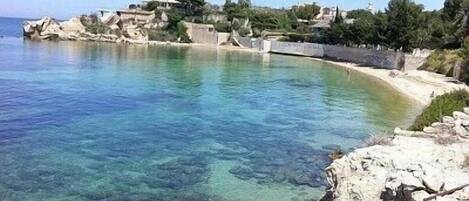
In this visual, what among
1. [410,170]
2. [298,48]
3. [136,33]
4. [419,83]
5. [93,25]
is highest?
[93,25]

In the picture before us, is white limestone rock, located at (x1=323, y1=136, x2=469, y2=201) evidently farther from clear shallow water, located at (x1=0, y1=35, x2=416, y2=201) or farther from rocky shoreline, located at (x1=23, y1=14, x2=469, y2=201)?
Answer: clear shallow water, located at (x1=0, y1=35, x2=416, y2=201)

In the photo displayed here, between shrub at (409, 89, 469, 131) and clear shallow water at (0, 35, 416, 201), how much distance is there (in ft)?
12.7

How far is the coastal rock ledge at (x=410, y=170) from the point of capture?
8.75 meters

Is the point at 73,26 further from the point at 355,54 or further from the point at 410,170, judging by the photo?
the point at 410,170

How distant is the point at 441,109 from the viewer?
2020cm

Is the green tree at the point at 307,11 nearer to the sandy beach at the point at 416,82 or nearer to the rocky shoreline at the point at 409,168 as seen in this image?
the sandy beach at the point at 416,82

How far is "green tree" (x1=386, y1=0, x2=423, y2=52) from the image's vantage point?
6397cm

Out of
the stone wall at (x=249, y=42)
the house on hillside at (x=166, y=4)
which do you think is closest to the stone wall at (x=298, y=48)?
the stone wall at (x=249, y=42)

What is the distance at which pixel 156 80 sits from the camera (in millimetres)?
48344

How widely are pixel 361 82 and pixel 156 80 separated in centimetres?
2020

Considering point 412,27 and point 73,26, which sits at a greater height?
point 412,27

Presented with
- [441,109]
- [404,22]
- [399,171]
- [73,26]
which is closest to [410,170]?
[399,171]

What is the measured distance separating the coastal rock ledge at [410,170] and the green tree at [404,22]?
5217 centimetres

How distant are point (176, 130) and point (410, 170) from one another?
57.8 feet
